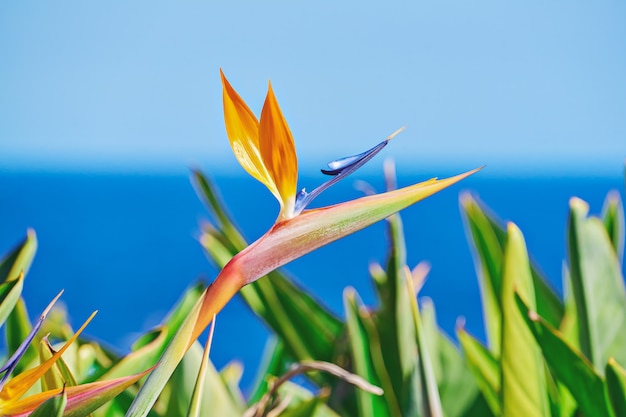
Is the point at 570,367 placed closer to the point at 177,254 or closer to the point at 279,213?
the point at 279,213

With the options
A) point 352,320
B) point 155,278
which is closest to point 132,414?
point 352,320

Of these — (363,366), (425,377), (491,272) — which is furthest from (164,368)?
(491,272)

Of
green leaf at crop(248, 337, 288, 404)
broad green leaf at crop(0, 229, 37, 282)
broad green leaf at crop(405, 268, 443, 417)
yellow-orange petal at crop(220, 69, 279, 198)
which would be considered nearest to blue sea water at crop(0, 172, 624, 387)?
green leaf at crop(248, 337, 288, 404)

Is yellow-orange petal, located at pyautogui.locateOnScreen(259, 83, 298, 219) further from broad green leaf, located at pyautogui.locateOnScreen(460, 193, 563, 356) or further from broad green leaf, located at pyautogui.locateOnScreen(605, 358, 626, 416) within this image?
broad green leaf, located at pyautogui.locateOnScreen(460, 193, 563, 356)

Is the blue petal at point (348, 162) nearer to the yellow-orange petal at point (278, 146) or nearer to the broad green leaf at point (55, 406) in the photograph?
the yellow-orange petal at point (278, 146)

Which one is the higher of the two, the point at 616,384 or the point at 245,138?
the point at 245,138

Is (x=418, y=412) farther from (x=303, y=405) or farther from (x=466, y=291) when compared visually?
(x=466, y=291)

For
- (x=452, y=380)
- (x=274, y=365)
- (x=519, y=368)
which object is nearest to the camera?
(x=519, y=368)
